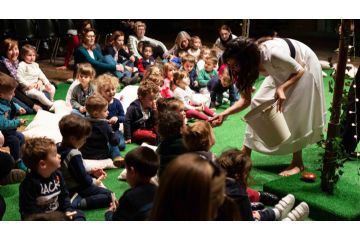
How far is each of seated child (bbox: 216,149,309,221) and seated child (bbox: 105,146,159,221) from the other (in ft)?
1.26

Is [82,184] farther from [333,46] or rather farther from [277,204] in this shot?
[333,46]

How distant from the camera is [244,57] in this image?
351cm

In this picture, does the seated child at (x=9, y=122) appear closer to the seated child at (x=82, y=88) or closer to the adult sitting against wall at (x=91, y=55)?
the seated child at (x=82, y=88)

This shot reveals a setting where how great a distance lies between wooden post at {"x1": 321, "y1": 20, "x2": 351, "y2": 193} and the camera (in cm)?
325

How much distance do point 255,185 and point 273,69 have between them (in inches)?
32.6

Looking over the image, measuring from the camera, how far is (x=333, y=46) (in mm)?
11070

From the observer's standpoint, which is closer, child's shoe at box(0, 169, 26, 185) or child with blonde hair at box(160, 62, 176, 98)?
child's shoe at box(0, 169, 26, 185)

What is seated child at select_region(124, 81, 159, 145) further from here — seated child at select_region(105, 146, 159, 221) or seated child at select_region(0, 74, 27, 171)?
seated child at select_region(105, 146, 159, 221)

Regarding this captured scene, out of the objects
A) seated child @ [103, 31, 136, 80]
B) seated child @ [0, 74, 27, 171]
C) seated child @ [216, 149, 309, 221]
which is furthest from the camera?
seated child @ [103, 31, 136, 80]

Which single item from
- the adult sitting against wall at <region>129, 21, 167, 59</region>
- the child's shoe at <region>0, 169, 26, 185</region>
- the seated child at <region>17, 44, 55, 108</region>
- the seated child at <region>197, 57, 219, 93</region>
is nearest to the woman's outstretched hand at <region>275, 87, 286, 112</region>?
the child's shoe at <region>0, 169, 26, 185</region>

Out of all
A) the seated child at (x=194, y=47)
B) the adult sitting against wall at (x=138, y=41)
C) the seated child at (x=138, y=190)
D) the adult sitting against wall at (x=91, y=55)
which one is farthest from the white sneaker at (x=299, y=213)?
the adult sitting against wall at (x=138, y=41)

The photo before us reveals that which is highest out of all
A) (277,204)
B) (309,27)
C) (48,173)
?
(48,173)

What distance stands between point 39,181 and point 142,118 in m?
1.88
